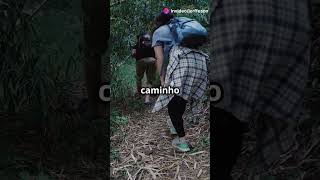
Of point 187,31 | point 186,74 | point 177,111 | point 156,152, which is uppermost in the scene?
point 187,31

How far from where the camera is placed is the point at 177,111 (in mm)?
1943

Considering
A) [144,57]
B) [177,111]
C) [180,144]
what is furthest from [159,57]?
[180,144]

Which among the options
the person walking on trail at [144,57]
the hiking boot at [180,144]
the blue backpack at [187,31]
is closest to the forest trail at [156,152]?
the hiking boot at [180,144]

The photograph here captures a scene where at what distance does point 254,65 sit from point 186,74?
0.86 feet

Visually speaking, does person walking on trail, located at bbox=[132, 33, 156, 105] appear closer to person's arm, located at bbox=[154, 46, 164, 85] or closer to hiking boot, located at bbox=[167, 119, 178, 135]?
person's arm, located at bbox=[154, 46, 164, 85]

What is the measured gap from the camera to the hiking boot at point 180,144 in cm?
196

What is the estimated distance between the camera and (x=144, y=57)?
1938 millimetres

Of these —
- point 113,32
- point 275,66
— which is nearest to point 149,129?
point 113,32

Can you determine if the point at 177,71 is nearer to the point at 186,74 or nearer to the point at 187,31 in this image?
the point at 186,74

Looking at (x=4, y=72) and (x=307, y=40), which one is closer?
(x=307, y=40)

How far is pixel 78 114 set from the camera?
6.88 feet

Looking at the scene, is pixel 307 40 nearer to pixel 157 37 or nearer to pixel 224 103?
pixel 224 103

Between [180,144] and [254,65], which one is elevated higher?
[254,65]

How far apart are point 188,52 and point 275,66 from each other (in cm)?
34
